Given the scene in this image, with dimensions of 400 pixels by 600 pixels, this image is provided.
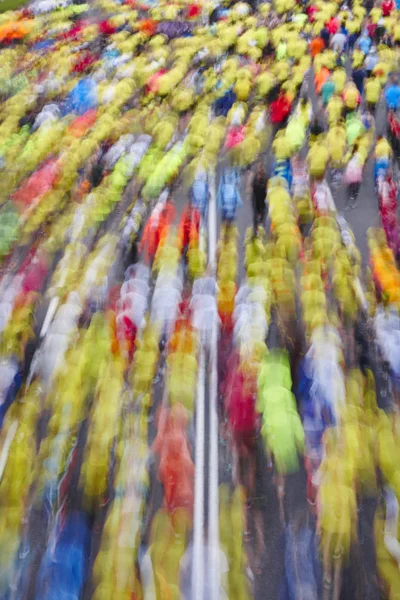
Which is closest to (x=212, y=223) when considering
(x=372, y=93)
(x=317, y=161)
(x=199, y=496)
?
(x=317, y=161)

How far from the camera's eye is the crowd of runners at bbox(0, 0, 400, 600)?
5066 mm

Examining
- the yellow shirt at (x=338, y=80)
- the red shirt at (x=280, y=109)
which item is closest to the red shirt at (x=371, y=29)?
the yellow shirt at (x=338, y=80)

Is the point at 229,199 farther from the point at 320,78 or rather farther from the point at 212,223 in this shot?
the point at 320,78

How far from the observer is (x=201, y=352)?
24.3ft

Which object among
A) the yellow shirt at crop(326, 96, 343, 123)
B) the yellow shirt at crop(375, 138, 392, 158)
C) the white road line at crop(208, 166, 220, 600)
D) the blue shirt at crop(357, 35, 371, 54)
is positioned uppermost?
the yellow shirt at crop(326, 96, 343, 123)

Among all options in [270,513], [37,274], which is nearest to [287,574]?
[270,513]

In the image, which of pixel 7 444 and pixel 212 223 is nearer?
pixel 7 444

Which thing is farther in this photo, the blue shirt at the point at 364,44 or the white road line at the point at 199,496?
the blue shirt at the point at 364,44

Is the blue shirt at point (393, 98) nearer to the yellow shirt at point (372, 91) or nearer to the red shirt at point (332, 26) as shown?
the yellow shirt at point (372, 91)

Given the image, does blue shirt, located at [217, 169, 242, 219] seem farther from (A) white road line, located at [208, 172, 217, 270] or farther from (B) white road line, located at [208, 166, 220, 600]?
(B) white road line, located at [208, 166, 220, 600]

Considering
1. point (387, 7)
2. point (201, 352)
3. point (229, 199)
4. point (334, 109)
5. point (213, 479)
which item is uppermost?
point (229, 199)

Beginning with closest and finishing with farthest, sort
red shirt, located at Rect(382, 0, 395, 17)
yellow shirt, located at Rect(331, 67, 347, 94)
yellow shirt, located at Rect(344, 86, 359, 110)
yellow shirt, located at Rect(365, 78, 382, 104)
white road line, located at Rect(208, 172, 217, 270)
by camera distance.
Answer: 1. white road line, located at Rect(208, 172, 217, 270)
2. yellow shirt, located at Rect(344, 86, 359, 110)
3. yellow shirt, located at Rect(365, 78, 382, 104)
4. yellow shirt, located at Rect(331, 67, 347, 94)
5. red shirt, located at Rect(382, 0, 395, 17)

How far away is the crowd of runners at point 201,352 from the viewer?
507 cm

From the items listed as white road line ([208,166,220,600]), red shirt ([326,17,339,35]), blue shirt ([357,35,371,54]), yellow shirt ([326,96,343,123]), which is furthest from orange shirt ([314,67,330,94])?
white road line ([208,166,220,600])
